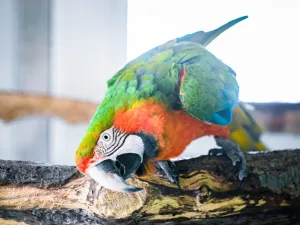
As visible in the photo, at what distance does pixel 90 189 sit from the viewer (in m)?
1.36

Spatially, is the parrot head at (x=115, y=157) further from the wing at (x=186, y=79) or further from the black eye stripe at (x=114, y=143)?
the wing at (x=186, y=79)

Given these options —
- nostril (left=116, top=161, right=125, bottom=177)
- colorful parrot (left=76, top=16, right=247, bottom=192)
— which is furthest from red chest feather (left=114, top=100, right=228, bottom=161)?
nostril (left=116, top=161, right=125, bottom=177)

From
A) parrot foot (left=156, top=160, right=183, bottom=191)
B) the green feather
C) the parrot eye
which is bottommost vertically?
parrot foot (left=156, top=160, right=183, bottom=191)

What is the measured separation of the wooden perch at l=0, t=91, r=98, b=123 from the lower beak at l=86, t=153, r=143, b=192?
193mm

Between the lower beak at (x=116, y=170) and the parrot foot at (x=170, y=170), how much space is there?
92mm

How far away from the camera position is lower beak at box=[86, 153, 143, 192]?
125 cm

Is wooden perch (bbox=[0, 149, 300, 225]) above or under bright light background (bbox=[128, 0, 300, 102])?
under

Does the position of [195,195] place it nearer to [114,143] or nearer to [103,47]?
[114,143]

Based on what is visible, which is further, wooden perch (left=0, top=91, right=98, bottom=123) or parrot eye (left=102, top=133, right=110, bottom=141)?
wooden perch (left=0, top=91, right=98, bottom=123)

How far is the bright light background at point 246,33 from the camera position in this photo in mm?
1342

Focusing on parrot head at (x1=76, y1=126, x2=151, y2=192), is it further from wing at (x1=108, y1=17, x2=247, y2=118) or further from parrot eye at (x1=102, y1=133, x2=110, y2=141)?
wing at (x1=108, y1=17, x2=247, y2=118)

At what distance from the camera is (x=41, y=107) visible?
1.42 meters

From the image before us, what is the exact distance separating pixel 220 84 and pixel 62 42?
0.61 metres

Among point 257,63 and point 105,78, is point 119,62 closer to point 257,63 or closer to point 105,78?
point 105,78
